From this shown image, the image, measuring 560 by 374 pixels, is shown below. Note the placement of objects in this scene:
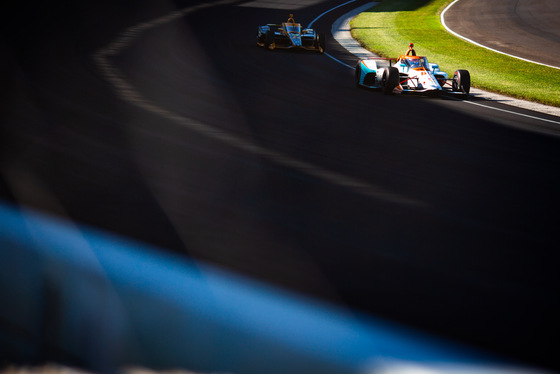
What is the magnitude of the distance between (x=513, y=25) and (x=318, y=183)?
29.4 metres

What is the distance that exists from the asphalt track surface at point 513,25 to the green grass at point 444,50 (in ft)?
3.44

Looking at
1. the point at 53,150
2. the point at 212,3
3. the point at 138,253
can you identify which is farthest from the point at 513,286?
the point at 212,3

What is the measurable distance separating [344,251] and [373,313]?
1.13m

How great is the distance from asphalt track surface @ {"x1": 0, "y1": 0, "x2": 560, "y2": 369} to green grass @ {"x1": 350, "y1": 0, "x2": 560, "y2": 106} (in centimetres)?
386

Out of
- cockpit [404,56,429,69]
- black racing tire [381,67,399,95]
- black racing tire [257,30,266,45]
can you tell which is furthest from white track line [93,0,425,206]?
black racing tire [257,30,266,45]

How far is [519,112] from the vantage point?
13234 millimetres

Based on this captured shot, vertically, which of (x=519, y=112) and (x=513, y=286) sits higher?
(x=513, y=286)

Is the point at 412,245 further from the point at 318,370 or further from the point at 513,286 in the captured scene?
the point at 318,370

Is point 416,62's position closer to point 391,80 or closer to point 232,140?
point 391,80

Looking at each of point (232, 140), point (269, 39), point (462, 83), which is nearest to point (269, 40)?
point (269, 39)

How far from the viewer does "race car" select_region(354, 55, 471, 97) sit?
14297 mm

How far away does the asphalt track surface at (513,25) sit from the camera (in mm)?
25953

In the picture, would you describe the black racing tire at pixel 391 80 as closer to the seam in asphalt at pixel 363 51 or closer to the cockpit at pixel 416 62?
the cockpit at pixel 416 62

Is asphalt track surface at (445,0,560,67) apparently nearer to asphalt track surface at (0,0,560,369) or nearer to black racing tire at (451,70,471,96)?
black racing tire at (451,70,471,96)
